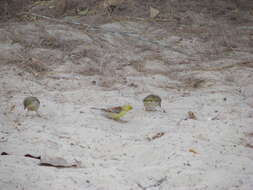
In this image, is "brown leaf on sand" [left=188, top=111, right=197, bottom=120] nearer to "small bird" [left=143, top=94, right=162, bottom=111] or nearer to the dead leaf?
"small bird" [left=143, top=94, right=162, bottom=111]

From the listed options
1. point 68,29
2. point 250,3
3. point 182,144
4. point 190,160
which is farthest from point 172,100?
point 250,3

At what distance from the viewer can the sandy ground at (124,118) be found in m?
2.76

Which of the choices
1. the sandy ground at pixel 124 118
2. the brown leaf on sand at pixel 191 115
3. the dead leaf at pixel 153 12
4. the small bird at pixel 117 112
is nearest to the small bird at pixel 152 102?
the sandy ground at pixel 124 118

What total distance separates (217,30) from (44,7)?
4071 millimetres

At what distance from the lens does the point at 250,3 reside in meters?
9.55

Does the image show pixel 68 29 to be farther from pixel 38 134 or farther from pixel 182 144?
pixel 182 144

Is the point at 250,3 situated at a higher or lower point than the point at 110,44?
higher

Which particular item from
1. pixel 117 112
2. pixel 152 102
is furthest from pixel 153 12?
pixel 117 112

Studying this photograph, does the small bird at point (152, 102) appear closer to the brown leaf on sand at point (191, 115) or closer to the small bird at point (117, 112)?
the small bird at point (117, 112)

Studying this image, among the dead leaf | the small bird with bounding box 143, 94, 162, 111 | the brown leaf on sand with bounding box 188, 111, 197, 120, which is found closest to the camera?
the brown leaf on sand with bounding box 188, 111, 197, 120

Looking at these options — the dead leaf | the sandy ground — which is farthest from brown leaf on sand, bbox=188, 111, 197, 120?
the dead leaf

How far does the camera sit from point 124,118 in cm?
426

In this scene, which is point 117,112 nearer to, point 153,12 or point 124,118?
point 124,118

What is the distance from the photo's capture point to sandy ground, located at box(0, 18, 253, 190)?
2.76 meters
